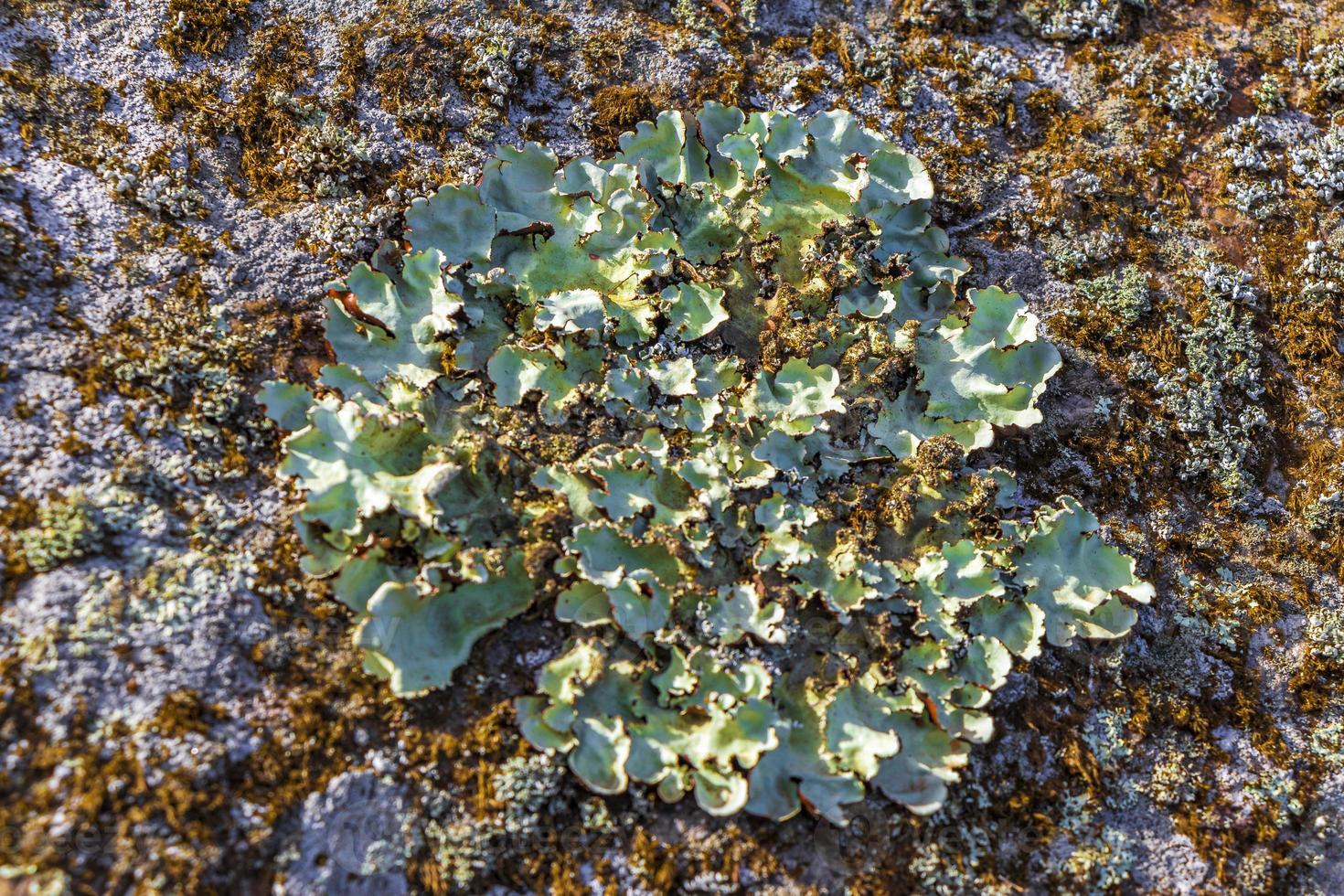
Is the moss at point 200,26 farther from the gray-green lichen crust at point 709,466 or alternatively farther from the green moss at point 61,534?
the green moss at point 61,534

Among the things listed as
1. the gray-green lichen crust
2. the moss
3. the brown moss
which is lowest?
the gray-green lichen crust

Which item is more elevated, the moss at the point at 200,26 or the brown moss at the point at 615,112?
the moss at the point at 200,26

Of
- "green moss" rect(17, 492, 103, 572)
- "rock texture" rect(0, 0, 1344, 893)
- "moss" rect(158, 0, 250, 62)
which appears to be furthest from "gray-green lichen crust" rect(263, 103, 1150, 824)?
"moss" rect(158, 0, 250, 62)

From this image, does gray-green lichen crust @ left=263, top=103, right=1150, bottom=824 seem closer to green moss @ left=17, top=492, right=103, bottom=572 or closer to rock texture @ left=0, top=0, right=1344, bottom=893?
rock texture @ left=0, top=0, right=1344, bottom=893

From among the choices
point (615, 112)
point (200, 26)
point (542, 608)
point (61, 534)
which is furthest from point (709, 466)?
point (200, 26)

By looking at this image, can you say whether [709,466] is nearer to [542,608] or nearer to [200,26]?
[542,608]

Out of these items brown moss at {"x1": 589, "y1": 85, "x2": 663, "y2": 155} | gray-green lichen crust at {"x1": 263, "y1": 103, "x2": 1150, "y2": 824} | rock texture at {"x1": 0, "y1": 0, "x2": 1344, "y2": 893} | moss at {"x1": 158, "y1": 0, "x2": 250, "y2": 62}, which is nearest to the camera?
rock texture at {"x1": 0, "y1": 0, "x2": 1344, "y2": 893}

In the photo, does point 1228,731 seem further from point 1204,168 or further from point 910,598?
point 1204,168

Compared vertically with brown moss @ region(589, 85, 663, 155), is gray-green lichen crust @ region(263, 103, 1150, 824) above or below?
below

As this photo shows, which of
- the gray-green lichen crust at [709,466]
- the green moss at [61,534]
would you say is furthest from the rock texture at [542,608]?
the gray-green lichen crust at [709,466]
